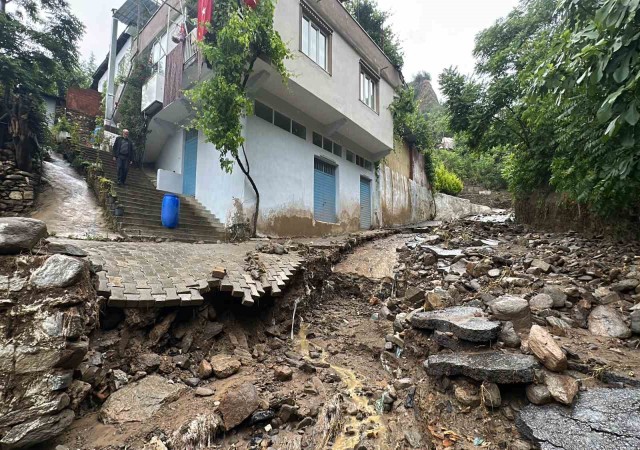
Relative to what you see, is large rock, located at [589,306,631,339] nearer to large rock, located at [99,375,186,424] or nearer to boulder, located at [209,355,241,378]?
boulder, located at [209,355,241,378]

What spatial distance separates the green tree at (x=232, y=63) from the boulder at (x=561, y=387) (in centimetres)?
655

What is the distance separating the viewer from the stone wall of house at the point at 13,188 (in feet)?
24.8

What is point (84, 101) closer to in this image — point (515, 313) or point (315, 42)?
point (315, 42)

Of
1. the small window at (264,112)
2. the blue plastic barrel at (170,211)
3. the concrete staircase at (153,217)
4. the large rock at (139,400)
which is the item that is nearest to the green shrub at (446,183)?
the small window at (264,112)

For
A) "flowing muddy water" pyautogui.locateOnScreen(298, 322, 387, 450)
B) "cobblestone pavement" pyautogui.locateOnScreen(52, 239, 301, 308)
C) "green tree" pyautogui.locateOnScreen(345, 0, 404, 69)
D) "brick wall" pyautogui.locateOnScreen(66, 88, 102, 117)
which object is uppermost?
"green tree" pyautogui.locateOnScreen(345, 0, 404, 69)

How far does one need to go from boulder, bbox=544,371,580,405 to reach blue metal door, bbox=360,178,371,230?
10111mm

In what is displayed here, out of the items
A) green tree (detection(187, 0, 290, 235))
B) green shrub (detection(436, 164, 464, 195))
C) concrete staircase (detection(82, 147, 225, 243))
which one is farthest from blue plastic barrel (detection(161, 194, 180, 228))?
green shrub (detection(436, 164, 464, 195))

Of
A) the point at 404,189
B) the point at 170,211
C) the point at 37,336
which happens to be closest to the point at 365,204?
A: the point at 404,189

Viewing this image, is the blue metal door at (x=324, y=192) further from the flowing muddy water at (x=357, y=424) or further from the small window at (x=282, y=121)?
the flowing muddy water at (x=357, y=424)

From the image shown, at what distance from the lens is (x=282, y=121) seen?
354 inches

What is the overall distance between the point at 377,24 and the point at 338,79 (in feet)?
23.6

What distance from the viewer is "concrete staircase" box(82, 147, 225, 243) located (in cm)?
722

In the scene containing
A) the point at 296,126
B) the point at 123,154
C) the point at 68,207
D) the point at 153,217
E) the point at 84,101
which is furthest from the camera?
the point at 84,101

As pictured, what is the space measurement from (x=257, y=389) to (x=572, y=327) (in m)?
3.38
